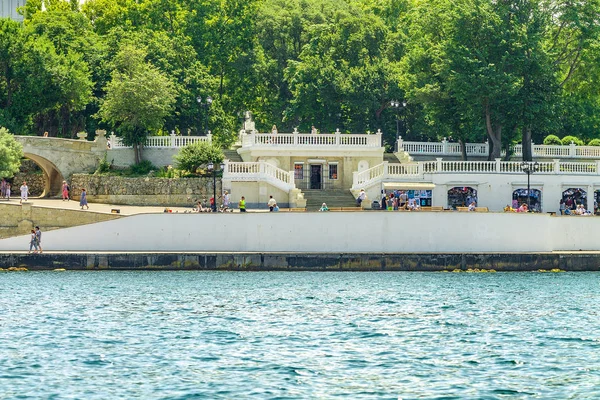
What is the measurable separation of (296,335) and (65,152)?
32293mm

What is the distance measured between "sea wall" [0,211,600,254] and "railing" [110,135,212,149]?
1268 centimetres

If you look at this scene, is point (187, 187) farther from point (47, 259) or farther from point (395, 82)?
point (395, 82)

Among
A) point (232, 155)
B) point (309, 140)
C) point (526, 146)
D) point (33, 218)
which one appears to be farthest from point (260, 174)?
point (526, 146)

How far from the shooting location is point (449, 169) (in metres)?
62.1

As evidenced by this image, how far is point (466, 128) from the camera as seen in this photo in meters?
68.1

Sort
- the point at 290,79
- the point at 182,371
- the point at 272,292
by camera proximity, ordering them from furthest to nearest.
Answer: the point at 290,79 → the point at 272,292 → the point at 182,371

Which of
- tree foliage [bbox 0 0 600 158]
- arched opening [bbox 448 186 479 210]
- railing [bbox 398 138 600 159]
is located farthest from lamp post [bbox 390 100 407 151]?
arched opening [bbox 448 186 479 210]

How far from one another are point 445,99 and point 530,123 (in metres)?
4.44

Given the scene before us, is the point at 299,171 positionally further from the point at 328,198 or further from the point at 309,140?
the point at 328,198

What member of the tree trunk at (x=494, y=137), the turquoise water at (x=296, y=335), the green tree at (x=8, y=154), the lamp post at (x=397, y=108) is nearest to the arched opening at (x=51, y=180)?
the green tree at (x=8, y=154)

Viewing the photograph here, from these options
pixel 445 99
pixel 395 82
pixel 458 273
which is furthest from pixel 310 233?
pixel 395 82

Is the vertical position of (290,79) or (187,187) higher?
(290,79)

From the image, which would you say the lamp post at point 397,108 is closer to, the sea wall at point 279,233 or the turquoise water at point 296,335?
the sea wall at point 279,233

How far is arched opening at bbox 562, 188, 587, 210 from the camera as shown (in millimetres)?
62188
